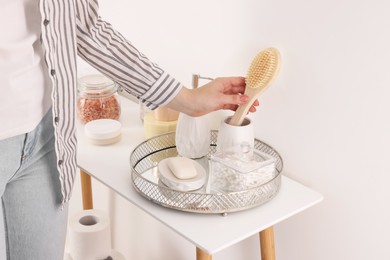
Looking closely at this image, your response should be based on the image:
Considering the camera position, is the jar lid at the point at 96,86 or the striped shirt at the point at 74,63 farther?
the jar lid at the point at 96,86

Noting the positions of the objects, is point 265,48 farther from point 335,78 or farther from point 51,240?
point 51,240

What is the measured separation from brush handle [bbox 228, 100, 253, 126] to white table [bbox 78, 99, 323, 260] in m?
0.15

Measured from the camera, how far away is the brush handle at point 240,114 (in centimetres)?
115

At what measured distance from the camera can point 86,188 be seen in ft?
5.51

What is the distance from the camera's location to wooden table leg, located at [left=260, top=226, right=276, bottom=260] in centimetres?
126

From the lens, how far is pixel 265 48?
1219 mm

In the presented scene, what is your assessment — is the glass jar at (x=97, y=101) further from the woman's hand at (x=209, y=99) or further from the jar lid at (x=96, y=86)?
the woman's hand at (x=209, y=99)

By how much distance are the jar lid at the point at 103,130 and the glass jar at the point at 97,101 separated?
0.07m

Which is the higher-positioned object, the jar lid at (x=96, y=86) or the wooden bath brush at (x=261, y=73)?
the wooden bath brush at (x=261, y=73)

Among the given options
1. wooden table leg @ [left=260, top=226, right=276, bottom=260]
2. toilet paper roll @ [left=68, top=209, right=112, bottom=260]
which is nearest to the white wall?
wooden table leg @ [left=260, top=226, right=276, bottom=260]

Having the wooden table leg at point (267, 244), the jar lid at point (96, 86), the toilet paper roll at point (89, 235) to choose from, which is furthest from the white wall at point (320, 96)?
the toilet paper roll at point (89, 235)

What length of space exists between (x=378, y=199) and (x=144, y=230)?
2.87 ft

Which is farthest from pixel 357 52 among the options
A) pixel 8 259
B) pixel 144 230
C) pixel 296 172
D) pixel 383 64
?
pixel 144 230

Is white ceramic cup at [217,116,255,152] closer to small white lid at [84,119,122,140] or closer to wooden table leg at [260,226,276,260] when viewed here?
wooden table leg at [260,226,276,260]
